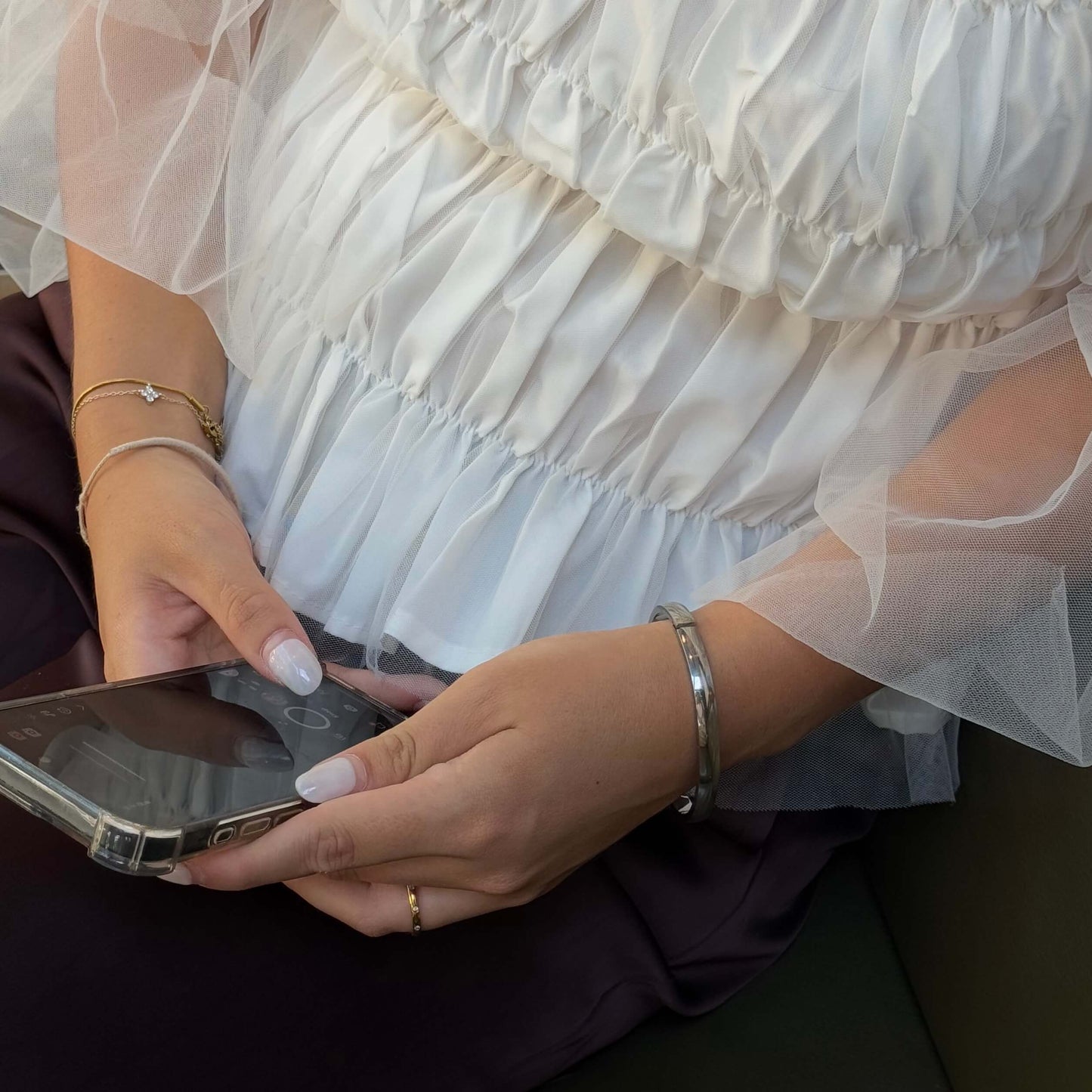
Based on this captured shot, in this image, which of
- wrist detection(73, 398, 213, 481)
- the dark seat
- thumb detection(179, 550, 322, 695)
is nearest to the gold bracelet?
wrist detection(73, 398, 213, 481)

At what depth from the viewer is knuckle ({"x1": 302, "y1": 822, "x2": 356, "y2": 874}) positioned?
1.56 feet

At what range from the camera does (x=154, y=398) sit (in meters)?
0.70

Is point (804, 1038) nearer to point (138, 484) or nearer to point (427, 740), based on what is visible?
point (427, 740)

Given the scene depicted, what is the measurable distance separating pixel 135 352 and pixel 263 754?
347 millimetres

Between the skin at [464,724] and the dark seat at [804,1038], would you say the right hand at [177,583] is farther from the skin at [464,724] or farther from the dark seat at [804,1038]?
the dark seat at [804,1038]

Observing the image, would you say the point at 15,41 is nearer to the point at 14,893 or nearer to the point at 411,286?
the point at 411,286

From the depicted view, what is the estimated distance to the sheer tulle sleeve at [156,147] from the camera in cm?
62

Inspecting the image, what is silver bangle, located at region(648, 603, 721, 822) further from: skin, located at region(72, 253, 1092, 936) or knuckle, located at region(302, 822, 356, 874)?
knuckle, located at region(302, 822, 356, 874)

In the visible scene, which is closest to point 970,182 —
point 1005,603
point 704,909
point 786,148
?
point 786,148

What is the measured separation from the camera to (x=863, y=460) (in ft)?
1.96

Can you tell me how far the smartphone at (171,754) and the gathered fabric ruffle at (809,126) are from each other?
0.33 metres

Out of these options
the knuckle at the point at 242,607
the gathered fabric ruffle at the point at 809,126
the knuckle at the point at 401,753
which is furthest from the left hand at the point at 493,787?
the gathered fabric ruffle at the point at 809,126

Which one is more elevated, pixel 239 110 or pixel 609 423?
pixel 239 110

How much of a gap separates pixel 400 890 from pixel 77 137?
0.50 meters
